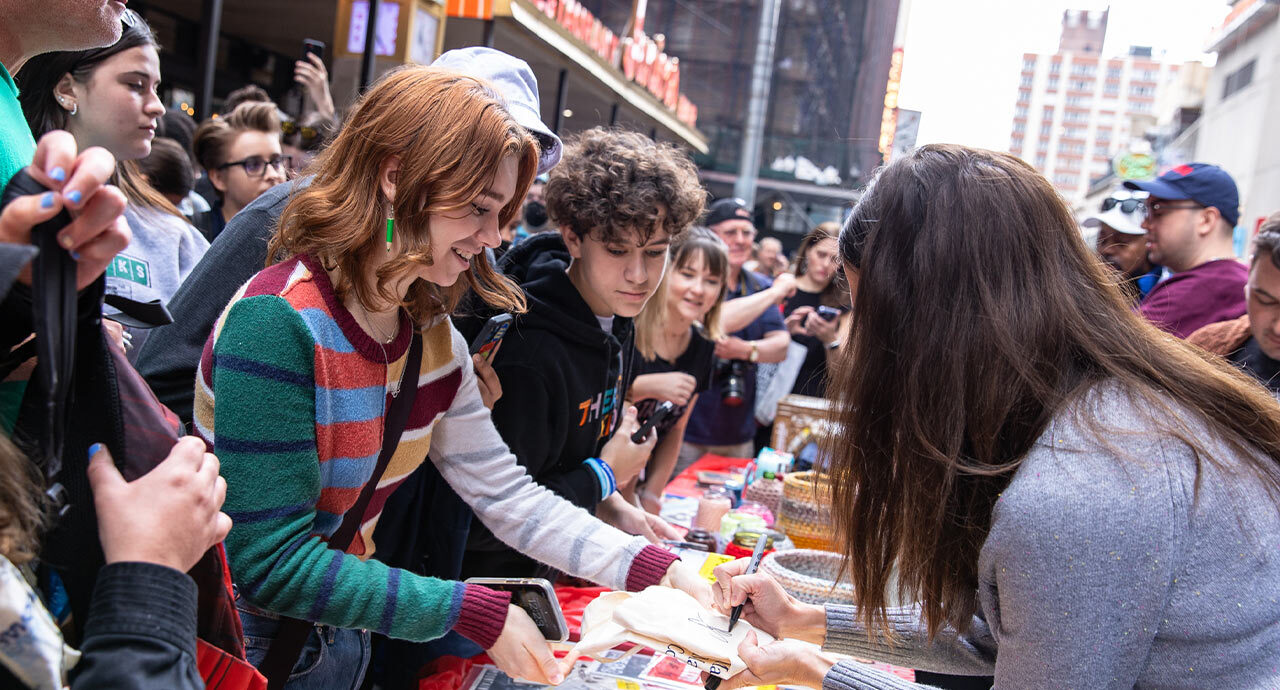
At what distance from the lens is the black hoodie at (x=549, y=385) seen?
2.08m

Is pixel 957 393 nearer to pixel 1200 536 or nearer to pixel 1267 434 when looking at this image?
pixel 1200 536

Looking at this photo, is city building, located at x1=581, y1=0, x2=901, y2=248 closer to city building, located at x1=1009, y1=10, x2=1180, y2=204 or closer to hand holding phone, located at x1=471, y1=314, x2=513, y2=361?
hand holding phone, located at x1=471, y1=314, x2=513, y2=361

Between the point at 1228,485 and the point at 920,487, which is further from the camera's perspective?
the point at 920,487

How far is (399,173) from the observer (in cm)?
141

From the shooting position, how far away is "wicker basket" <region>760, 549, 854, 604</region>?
194cm

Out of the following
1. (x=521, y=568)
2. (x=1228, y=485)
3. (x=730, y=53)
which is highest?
(x=730, y=53)

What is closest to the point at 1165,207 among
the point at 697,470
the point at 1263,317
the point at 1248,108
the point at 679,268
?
the point at 1263,317

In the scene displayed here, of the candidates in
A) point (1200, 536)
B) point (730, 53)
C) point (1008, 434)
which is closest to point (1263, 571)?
point (1200, 536)

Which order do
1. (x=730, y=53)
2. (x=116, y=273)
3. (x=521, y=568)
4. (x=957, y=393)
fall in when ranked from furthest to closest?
(x=730, y=53), (x=116, y=273), (x=521, y=568), (x=957, y=393)

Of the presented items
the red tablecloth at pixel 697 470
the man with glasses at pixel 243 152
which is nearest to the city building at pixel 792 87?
the red tablecloth at pixel 697 470

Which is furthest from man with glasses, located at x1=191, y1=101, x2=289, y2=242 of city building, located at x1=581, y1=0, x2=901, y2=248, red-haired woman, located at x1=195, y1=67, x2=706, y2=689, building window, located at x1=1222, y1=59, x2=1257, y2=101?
building window, located at x1=1222, y1=59, x2=1257, y2=101

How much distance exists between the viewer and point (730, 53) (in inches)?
1000

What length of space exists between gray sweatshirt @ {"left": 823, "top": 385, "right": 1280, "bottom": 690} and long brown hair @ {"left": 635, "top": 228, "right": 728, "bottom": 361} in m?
2.34

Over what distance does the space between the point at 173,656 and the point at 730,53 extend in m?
26.2
